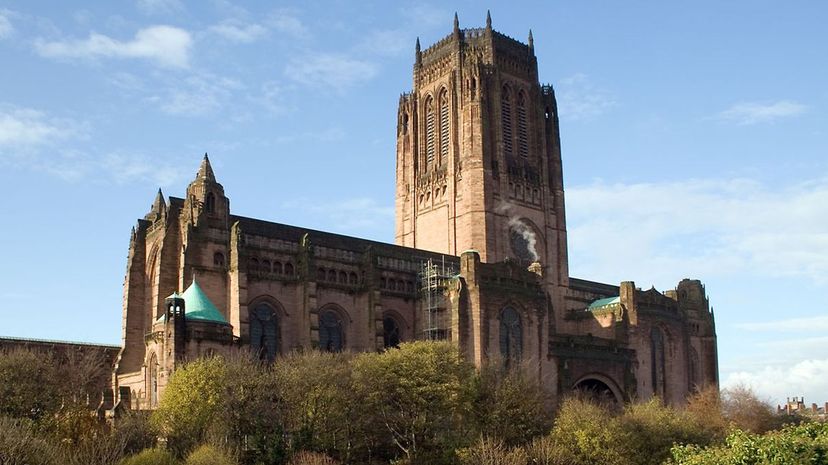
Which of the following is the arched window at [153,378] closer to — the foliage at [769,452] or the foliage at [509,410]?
the foliage at [509,410]

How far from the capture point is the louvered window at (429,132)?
9925cm

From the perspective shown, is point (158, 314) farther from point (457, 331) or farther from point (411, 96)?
point (411, 96)

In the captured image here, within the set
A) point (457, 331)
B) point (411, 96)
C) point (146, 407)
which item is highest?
point (411, 96)

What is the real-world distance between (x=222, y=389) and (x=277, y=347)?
1445 cm

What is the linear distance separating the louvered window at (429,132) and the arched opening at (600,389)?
27.7 metres

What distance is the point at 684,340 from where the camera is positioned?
306 feet

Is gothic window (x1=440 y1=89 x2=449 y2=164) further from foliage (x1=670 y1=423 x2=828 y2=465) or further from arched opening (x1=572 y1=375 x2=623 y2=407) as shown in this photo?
foliage (x1=670 y1=423 x2=828 y2=465)

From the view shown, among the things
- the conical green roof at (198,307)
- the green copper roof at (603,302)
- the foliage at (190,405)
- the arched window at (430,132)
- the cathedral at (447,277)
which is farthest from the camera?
the arched window at (430,132)

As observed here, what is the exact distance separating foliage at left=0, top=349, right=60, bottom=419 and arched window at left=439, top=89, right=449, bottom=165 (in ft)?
160

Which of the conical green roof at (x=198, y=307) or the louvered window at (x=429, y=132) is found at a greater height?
the louvered window at (x=429, y=132)

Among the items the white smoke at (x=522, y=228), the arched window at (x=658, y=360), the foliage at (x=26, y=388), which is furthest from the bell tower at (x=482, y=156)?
the foliage at (x=26, y=388)

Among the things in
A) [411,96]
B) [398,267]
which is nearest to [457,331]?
[398,267]

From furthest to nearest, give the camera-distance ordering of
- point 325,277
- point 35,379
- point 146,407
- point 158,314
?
1. point 325,277
2. point 158,314
3. point 146,407
4. point 35,379

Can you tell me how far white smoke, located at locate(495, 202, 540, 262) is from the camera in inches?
3696
